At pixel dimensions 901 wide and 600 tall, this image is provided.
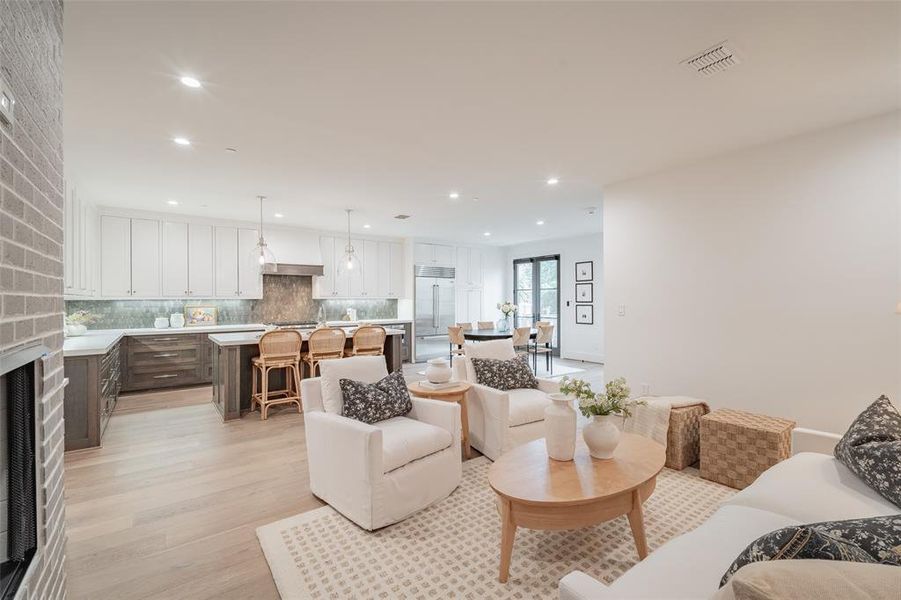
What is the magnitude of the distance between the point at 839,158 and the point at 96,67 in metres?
5.13

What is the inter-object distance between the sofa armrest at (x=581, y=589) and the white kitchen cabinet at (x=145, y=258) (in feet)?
22.6

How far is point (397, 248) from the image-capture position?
28.2 feet

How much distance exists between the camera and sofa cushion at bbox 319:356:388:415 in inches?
109

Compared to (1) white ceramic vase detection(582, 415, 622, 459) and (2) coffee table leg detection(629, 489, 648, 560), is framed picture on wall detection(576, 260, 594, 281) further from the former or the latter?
(2) coffee table leg detection(629, 489, 648, 560)

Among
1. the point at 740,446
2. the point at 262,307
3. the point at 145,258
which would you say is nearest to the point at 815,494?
the point at 740,446

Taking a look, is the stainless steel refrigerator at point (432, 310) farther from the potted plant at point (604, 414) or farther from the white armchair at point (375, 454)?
the potted plant at point (604, 414)

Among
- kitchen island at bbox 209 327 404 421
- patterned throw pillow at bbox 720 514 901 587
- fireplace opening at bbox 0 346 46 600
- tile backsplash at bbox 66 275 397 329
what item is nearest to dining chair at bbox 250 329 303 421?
kitchen island at bbox 209 327 404 421

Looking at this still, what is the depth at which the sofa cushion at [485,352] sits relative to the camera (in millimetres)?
3719

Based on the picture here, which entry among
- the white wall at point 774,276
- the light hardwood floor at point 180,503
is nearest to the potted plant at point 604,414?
the light hardwood floor at point 180,503

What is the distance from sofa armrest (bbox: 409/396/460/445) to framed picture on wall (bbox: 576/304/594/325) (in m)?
6.35

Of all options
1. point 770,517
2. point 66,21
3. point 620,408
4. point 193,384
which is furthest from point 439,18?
point 193,384

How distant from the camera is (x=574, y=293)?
888cm

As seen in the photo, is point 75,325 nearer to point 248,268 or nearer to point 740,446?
point 248,268

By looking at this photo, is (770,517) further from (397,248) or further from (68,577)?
(397,248)
